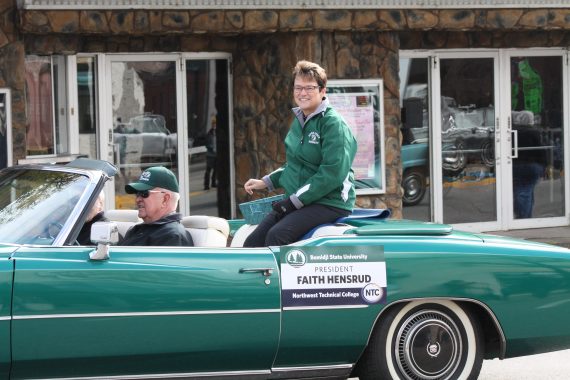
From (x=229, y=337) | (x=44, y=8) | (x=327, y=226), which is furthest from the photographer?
(x=44, y=8)

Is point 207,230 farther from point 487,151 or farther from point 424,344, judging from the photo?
point 487,151

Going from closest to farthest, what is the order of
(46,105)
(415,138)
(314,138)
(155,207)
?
(155,207) → (314,138) → (46,105) → (415,138)

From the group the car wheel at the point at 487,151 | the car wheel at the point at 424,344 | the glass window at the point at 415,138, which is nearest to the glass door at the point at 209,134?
the glass window at the point at 415,138

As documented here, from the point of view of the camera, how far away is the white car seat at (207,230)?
6480 millimetres

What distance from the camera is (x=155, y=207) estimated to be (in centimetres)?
648

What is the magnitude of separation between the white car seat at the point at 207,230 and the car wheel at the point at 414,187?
723 cm

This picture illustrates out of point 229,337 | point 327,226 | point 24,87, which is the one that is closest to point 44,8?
point 24,87

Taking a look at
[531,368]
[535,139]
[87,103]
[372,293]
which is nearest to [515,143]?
[535,139]

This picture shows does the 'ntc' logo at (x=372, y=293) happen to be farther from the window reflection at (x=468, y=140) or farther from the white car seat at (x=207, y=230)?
the window reflection at (x=468, y=140)

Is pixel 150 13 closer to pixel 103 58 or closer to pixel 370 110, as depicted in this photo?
pixel 103 58

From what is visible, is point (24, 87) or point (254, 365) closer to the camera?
point (254, 365)

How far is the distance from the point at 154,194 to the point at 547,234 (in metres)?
8.33

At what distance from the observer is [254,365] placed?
19.4 ft

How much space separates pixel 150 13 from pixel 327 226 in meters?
6.07
